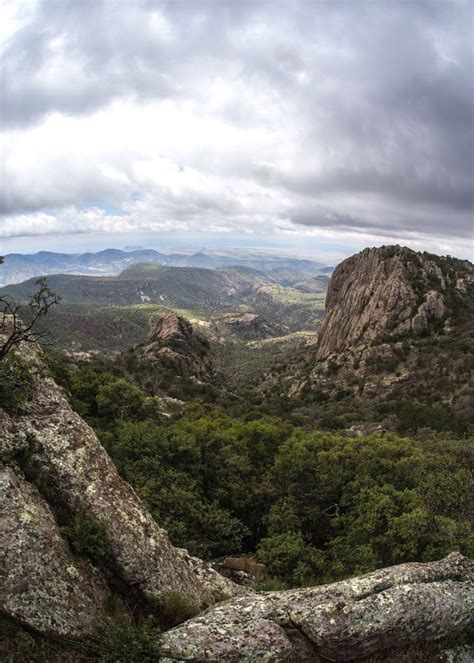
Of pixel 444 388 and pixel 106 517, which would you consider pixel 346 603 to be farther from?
pixel 444 388

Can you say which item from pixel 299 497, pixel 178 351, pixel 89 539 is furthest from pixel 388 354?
pixel 89 539

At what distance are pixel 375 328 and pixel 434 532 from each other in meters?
128

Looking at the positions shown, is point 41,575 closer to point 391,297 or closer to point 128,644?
point 128,644

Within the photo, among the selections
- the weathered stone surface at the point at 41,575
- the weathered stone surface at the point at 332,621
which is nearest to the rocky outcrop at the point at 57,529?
the weathered stone surface at the point at 41,575

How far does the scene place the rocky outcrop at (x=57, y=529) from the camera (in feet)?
29.1

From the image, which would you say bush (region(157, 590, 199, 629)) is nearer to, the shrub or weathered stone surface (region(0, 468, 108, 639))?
weathered stone surface (region(0, 468, 108, 639))

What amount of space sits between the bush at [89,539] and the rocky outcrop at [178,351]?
109912mm

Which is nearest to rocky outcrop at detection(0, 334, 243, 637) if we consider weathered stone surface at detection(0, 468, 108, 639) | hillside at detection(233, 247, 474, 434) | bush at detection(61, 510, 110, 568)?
weathered stone surface at detection(0, 468, 108, 639)

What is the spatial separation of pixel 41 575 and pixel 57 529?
1.20 metres

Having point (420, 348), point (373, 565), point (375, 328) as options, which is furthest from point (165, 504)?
point (375, 328)

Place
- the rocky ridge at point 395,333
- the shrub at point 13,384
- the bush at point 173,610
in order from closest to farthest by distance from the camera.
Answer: the bush at point 173,610
the shrub at point 13,384
the rocky ridge at point 395,333

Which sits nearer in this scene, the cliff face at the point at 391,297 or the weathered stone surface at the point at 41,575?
the weathered stone surface at the point at 41,575

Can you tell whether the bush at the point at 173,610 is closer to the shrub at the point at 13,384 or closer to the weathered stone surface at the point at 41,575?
the weathered stone surface at the point at 41,575

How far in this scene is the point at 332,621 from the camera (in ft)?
33.3
